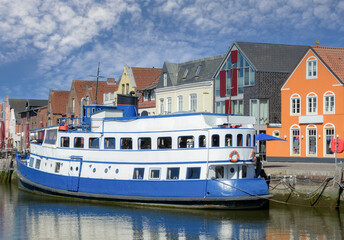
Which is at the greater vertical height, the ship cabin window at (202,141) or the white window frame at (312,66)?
the white window frame at (312,66)

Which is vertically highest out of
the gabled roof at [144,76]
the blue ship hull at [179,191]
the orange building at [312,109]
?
the gabled roof at [144,76]

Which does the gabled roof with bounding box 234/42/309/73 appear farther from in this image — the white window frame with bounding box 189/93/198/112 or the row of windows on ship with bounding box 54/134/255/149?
the row of windows on ship with bounding box 54/134/255/149

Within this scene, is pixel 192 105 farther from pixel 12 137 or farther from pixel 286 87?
pixel 12 137

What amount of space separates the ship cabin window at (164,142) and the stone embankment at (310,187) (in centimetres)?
665

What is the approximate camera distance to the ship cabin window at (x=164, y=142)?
28859 mm

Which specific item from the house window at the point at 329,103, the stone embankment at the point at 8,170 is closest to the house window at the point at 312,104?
the house window at the point at 329,103

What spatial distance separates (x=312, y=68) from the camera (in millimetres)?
44062

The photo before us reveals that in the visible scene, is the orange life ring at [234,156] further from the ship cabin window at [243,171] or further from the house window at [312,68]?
the house window at [312,68]

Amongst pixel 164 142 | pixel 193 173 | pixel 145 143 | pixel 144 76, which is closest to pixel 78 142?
pixel 145 143

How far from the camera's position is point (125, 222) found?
2539cm

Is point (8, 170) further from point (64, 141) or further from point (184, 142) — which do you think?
point (184, 142)

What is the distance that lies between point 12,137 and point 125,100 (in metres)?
67.7

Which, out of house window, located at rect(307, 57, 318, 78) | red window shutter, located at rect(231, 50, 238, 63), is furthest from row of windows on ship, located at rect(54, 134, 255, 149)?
red window shutter, located at rect(231, 50, 238, 63)

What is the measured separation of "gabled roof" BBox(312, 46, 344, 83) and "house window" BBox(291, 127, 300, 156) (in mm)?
6121
